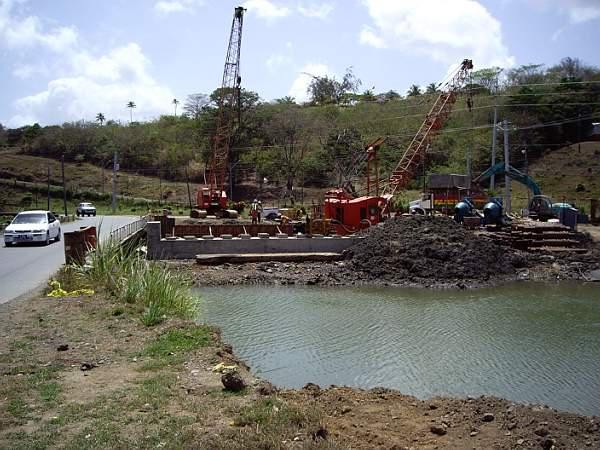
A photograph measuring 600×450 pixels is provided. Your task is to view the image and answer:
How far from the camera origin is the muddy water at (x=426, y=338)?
1245cm

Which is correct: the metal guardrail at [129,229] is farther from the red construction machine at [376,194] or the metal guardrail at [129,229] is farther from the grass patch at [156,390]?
the grass patch at [156,390]

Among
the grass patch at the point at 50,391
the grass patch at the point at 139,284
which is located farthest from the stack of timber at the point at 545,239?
the grass patch at the point at 50,391

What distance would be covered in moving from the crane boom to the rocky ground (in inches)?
404

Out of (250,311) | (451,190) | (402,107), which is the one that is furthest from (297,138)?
(250,311)

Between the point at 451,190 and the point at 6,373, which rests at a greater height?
the point at 451,190

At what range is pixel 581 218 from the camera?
40.5 meters

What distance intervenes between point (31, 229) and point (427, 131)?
25010 mm

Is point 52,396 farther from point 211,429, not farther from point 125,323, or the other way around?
point 125,323

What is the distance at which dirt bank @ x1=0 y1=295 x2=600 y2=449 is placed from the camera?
7129 mm

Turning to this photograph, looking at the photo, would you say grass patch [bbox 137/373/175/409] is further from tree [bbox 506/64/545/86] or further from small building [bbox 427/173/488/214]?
tree [bbox 506/64/545/86]

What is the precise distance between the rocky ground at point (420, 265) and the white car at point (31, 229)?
574 cm

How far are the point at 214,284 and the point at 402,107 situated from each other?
6633cm

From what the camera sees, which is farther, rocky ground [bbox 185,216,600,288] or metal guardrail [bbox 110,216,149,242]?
metal guardrail [bbox 110,216,149,242]

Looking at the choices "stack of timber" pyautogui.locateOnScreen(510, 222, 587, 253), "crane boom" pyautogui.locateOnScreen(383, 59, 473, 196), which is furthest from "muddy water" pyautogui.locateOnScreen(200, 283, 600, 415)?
"crane boom" pyautogui.locateOnScreen(383, 59, 473, 196)
